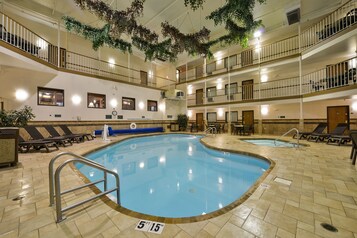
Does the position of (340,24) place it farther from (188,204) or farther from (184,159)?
(188,204)

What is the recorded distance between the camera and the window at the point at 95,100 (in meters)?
10.3

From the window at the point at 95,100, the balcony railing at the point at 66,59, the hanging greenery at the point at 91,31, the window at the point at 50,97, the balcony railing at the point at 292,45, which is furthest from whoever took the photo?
the window at the point at 95,100

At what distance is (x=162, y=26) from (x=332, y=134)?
9.37 m

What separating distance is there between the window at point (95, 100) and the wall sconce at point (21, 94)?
3.04m

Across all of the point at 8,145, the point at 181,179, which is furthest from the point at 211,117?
the point at 8,145

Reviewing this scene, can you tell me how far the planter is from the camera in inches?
149

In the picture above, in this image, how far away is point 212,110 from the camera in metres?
15.5

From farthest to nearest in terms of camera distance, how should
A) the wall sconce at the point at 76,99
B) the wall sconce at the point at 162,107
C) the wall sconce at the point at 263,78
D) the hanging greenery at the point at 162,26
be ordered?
the wall sconce at the point at 162,107 → the wall sconce at the point at 263,78 → the wall sconce at the point at 76,99 → the hanging greenery at the point at 162,26

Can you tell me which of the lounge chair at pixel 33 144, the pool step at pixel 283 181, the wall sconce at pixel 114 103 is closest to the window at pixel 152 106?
the wall sconce at pixel 114 103

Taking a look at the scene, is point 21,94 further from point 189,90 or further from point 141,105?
point 189,90

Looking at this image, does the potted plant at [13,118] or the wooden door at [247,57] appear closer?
the potted plant at [13,118]

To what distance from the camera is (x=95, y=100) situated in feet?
35.1

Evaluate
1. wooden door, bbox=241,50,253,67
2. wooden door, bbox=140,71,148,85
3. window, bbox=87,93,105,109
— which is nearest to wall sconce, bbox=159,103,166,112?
wooden door, bbox=140,71,148,85

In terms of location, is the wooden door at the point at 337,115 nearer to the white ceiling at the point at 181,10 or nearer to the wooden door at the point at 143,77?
the white ceiling at the point at 181,10
